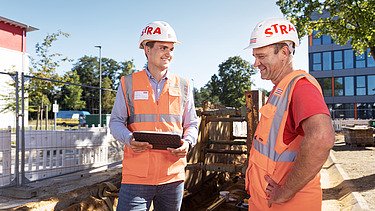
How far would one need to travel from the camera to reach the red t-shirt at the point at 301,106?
1.80 m

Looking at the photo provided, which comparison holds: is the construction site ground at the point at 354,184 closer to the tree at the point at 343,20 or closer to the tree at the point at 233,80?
the tree at the point at 343,20

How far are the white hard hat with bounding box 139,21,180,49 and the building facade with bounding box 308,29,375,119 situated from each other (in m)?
36.9

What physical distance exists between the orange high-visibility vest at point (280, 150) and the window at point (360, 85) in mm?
40525

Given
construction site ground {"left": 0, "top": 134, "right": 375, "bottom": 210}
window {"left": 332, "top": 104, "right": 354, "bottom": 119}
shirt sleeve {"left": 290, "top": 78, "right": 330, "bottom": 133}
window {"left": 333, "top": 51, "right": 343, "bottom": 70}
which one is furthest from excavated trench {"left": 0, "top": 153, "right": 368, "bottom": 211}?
window {"left": 333, "top": 51, "right": 343, "bottom": 70}

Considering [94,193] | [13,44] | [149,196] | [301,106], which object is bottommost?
[94,193]

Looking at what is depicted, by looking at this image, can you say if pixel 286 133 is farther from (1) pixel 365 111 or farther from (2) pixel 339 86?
(2) pixel 339 86

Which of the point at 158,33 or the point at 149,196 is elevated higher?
the point at 158,33

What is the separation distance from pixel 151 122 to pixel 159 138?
24cm

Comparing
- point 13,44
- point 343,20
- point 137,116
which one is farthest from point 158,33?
point 13,44

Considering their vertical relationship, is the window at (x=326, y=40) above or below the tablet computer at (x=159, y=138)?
above

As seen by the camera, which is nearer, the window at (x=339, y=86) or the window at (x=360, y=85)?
the window at (x=360, y=85)

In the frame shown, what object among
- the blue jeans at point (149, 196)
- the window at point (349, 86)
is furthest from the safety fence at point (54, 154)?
the window at point (349, 86)

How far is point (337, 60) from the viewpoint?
39.2m

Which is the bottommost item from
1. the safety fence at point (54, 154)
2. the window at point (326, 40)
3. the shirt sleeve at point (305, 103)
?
the safety fence at point (54, 154)
